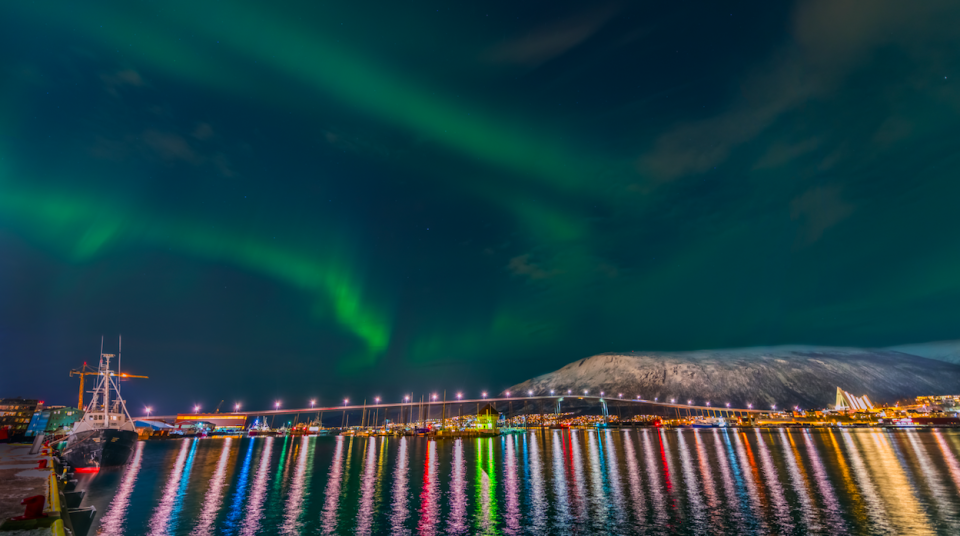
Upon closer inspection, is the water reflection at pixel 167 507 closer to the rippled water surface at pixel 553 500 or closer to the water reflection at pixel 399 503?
the rippled water surface at pixel 553 500

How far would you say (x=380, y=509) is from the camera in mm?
37844

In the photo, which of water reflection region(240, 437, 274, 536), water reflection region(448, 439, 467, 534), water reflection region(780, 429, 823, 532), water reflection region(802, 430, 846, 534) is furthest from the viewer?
water reflection region(240, 437, 274, 536)

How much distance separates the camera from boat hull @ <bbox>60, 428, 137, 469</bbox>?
64.2 m

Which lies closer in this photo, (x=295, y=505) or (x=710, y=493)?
(x=295, y=505)

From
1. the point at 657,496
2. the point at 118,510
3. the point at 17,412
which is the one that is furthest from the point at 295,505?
the point at 17,412

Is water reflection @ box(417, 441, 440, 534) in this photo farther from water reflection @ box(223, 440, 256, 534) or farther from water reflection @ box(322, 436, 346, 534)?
water reflection @ box(223, 440, 256, 534)

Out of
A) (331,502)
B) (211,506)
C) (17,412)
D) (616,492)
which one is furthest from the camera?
(17,412)

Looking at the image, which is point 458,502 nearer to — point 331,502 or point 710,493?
point 331,502

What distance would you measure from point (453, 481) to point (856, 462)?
63053mm

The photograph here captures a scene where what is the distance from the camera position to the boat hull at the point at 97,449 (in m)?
64.2

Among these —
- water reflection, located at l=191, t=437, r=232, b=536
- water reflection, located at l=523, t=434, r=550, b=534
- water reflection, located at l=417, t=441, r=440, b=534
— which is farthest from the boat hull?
water reflection, located at l=523, t=434, r=550, b=534

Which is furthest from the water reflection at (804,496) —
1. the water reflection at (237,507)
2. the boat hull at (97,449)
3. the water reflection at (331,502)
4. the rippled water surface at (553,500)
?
the boat hull at (97,449)

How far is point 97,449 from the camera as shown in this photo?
67000 millimetres

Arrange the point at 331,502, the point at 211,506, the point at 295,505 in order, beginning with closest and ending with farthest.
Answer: the point at 211,506, the point at 295,505, the point at 331,502
